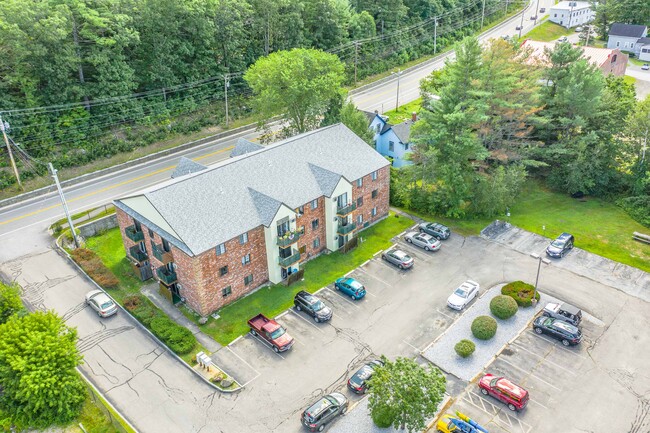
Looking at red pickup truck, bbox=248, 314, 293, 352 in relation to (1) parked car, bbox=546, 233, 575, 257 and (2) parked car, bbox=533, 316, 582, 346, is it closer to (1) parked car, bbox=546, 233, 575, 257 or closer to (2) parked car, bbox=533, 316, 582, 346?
(2) parked car, bbox=533, 316, 582, 346

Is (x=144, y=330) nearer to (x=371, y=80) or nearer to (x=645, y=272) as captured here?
(x=645, y=272)

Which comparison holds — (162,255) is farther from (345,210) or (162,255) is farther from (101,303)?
(345,210)

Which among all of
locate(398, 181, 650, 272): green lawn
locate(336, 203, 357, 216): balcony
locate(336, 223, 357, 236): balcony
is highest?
locate(336, 203, 357, 216): balcony

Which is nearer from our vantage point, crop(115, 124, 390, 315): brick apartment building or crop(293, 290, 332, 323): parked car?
crop(115, 124, 390, 315): brick apartment building

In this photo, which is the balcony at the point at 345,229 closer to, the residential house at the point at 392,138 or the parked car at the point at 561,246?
the residential house at the point at 392,138

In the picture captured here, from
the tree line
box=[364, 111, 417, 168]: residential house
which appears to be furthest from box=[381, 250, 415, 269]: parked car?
the tree line

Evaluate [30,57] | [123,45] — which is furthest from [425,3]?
[30,57]
